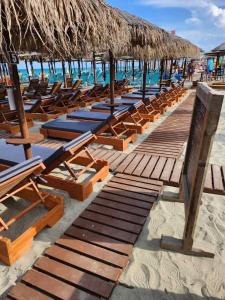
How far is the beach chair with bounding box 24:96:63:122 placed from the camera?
7.74 metres

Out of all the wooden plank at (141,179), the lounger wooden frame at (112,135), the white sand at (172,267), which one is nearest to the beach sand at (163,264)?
the white sand at (172,267)

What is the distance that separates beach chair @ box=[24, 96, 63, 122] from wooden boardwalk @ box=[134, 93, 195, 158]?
370 centimetres

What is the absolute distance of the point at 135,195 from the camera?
3.36 meters

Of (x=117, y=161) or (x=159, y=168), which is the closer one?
(x=159, y=168)

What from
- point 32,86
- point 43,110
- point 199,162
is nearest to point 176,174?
point 199,162

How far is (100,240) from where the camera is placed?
2539 mm

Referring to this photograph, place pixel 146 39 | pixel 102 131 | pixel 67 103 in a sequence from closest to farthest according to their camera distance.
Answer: pixel 102 131
pixel 146 39
pixel 67 103

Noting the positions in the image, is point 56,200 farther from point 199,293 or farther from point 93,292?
point 199,293

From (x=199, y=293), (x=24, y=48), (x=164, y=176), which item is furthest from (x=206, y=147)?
(x=24, y=48)

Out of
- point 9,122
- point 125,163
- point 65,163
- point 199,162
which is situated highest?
point 199,162

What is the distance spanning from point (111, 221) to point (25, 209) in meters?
1.02

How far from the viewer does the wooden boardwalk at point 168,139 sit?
491 centimetres

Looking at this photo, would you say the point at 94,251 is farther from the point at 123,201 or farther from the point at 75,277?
the point at 123,201

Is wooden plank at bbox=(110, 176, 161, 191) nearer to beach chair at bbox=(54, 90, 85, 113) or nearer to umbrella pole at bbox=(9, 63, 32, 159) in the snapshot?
umbrella pole at bbox=(9, 63, 32, 159)
